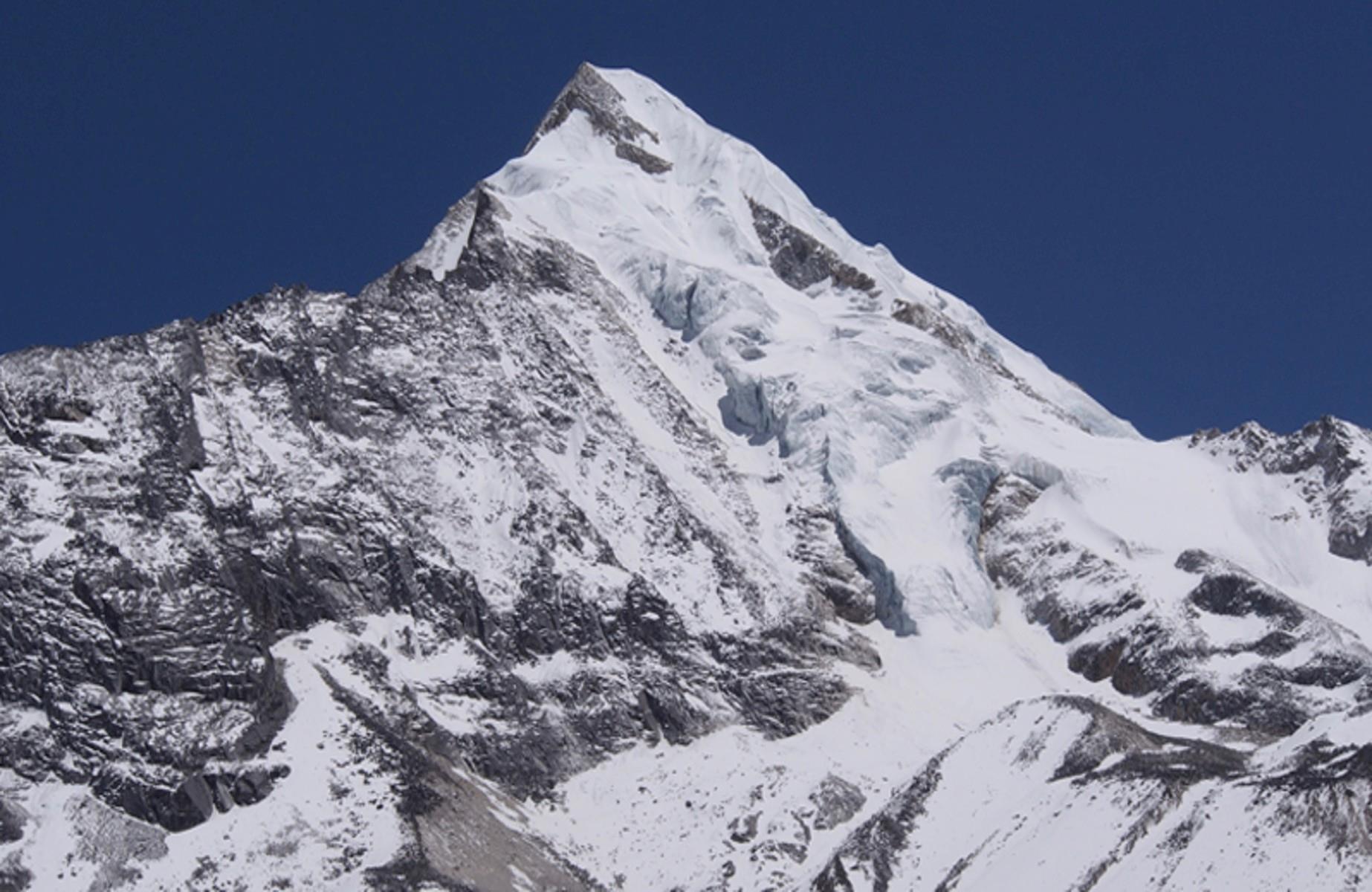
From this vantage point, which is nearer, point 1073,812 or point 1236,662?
point 1073,812

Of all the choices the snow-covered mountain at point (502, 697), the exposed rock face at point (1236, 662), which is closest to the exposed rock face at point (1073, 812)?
the snow-covered mountain at point (502, 697)

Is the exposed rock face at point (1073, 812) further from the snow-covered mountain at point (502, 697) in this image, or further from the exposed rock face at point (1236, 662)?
the exposed rock face at point (1236, 662)

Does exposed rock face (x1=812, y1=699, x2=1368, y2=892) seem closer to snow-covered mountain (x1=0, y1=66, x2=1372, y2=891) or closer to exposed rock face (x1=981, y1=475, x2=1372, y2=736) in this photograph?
snow-covered mountain (x1=0, y1=66, x2=1372, y2=891)

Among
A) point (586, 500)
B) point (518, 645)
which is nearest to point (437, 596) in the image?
point (518, 645)

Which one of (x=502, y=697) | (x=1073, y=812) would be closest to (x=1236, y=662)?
(x=1073, y=812)

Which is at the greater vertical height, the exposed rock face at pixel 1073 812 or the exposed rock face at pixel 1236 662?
the exposed rock face at pixel 1236 662

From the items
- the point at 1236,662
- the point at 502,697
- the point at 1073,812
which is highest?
the point at 1236,662

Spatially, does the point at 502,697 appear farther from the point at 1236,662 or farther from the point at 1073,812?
the point at 1236,662

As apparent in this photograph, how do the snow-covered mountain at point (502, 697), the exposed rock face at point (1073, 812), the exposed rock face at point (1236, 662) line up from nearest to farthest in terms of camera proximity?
the exposed rock face at point (1073, 812) → the snow-covered mountain at point (502, 697) → the exposed rock face at point (1236, 662)

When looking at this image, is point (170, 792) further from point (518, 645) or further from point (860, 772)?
point (860, 772)

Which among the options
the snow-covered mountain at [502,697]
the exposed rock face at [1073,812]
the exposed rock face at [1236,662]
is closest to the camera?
the exposed rock face at [1073,812]

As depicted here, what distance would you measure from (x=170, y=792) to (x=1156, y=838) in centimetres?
5973

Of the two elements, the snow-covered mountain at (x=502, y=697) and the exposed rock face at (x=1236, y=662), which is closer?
the snow-covered mountain at (x=502, y=697)

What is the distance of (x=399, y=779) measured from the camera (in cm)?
15638
